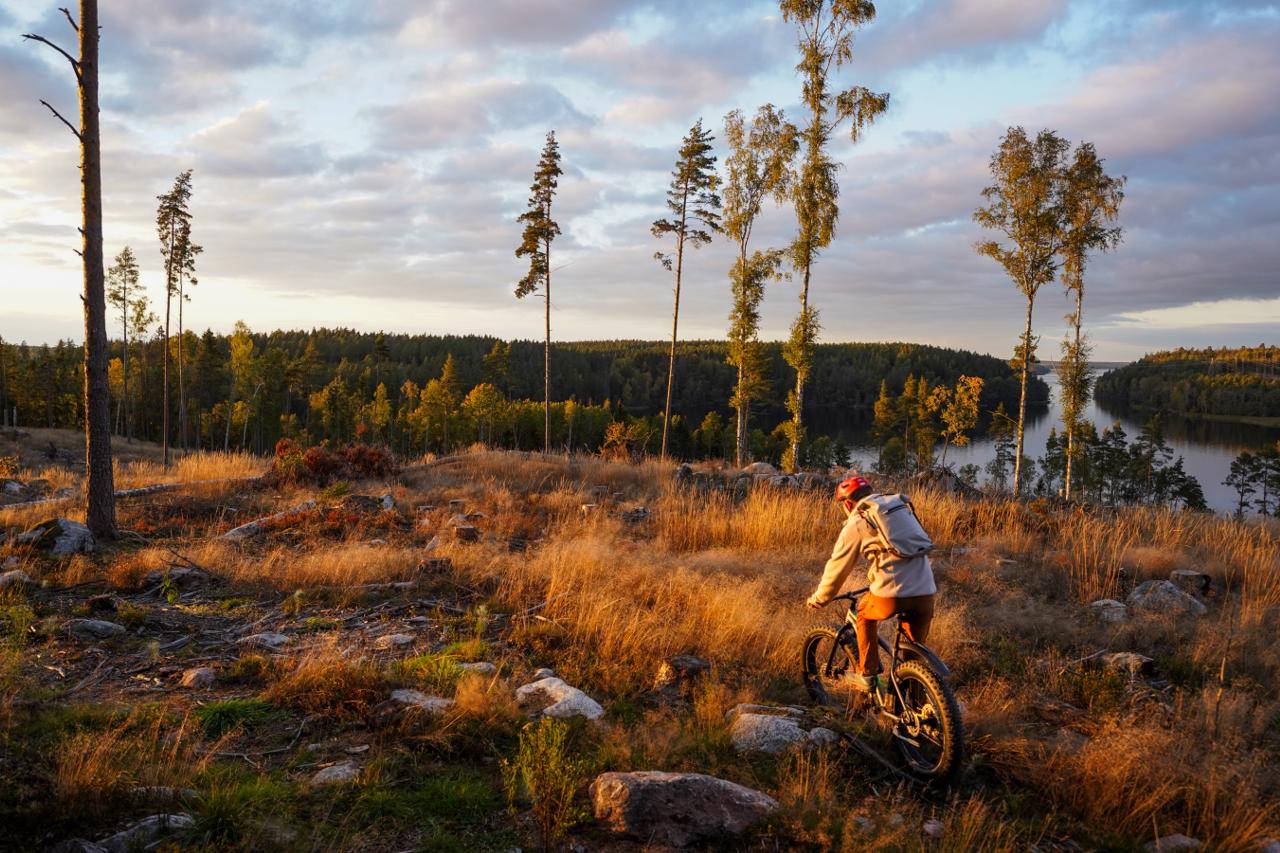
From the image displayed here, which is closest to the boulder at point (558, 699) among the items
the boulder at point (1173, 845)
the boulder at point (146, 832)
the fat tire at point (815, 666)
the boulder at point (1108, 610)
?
the fat tire at point (815, 666)

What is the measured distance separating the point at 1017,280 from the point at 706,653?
24.7m

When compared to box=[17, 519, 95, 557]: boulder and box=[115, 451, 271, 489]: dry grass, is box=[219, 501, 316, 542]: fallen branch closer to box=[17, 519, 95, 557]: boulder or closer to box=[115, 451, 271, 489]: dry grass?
box=[17, 519, 95, 557]: boulder

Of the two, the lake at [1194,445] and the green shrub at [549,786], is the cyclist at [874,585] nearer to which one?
the green shrub at [549,786]

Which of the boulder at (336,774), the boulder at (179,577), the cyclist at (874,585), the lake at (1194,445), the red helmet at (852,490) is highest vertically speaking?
the red helmet at (852,490)

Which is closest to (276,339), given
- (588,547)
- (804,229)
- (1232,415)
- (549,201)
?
(549,201)

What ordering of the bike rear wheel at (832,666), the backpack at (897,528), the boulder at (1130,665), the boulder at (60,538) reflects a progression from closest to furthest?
1. the backpack at (897,528)
2. the bike rear wheel at (832,666)
3. the boulder at (1130,665)
4. the boulder at (60,538)

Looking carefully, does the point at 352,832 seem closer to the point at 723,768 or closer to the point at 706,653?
the point at 723,768

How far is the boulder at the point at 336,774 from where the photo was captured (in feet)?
12.2

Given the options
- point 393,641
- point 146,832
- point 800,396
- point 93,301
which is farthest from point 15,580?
point 800,396

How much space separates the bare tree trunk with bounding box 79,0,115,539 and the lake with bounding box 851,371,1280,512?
82.8 meters

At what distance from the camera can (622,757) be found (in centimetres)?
412

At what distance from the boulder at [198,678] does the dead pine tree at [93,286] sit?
638 centimetres

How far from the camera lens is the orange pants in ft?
14.6

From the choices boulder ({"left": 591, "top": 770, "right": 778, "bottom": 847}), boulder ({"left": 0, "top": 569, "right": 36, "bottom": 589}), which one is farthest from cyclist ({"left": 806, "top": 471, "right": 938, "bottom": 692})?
boulder ({"left": 0, "top": 569, "right": 36, "bottom": 589})
